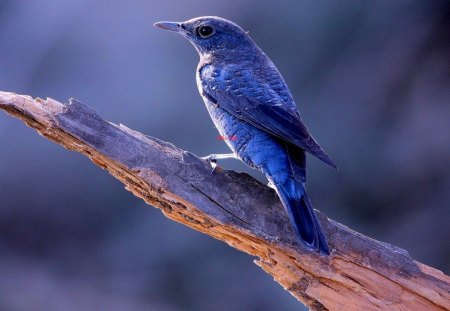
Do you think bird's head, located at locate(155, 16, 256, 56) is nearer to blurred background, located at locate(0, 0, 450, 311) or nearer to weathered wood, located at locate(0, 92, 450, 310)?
weathered wood, located at locate(0, 92, 450, 310)

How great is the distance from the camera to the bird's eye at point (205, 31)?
3744 millimetres

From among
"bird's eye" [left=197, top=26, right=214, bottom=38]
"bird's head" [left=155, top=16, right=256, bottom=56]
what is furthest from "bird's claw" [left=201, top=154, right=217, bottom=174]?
"bird's eye" [left=197, top=26, right=214, bottom=38]

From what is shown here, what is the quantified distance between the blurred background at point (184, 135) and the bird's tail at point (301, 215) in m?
2.13

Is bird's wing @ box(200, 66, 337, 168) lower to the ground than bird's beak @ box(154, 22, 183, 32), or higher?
lower

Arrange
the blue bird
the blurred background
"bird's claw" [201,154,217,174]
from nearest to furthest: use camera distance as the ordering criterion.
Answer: the blue bird, "bird's claw" [201,154,217,174], the blurred background

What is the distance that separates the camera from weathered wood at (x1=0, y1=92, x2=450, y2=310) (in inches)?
118

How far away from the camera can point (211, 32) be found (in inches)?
147

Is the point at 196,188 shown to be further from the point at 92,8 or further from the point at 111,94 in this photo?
the point at 92,8

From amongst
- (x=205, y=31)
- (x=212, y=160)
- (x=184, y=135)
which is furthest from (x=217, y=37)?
(x=184, y=135)

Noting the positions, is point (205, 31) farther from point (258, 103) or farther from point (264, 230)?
point (264, 230)

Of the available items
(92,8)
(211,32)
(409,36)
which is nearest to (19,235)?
(92,8)

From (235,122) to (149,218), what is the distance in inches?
82.7

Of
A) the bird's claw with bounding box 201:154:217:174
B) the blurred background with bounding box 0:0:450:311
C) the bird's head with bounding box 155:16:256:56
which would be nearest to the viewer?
the bird's claw with bounding box 201:154:217:174

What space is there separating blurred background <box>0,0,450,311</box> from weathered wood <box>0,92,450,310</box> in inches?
79.1
